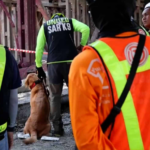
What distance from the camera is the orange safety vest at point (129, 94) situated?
5.77 ft

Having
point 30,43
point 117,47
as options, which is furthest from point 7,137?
point 30,43

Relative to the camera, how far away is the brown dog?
18.0ft

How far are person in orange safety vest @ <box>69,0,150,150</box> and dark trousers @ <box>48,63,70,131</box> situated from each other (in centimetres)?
379

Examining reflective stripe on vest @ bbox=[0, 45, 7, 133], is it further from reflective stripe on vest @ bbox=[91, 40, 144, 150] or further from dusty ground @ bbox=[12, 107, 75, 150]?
dusty ground @ bbox=[12, 107, 75, 150]

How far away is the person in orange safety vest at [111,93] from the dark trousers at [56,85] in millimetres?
3793

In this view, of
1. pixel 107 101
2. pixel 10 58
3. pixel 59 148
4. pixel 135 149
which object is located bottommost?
pixel 59 148

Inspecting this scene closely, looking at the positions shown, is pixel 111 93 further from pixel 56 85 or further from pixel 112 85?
pixel 56 85

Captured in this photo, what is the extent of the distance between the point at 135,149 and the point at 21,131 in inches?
179

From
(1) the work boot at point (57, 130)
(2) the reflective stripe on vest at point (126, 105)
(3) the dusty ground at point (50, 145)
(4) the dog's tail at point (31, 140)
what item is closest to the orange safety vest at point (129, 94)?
(2) the reflective stripe on vest at point (126, 105)

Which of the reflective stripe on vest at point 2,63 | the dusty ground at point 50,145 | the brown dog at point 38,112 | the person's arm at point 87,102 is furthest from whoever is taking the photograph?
the brown dog at point 38,112

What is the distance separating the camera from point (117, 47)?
183cm

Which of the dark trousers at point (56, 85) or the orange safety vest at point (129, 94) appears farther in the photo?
the dark trousers at point (56, 85)

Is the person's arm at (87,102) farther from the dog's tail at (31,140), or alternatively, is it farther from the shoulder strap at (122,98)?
the dog's tail at (31,140)

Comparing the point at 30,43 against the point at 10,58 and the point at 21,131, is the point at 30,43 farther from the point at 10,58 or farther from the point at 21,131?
the point at 10,58
